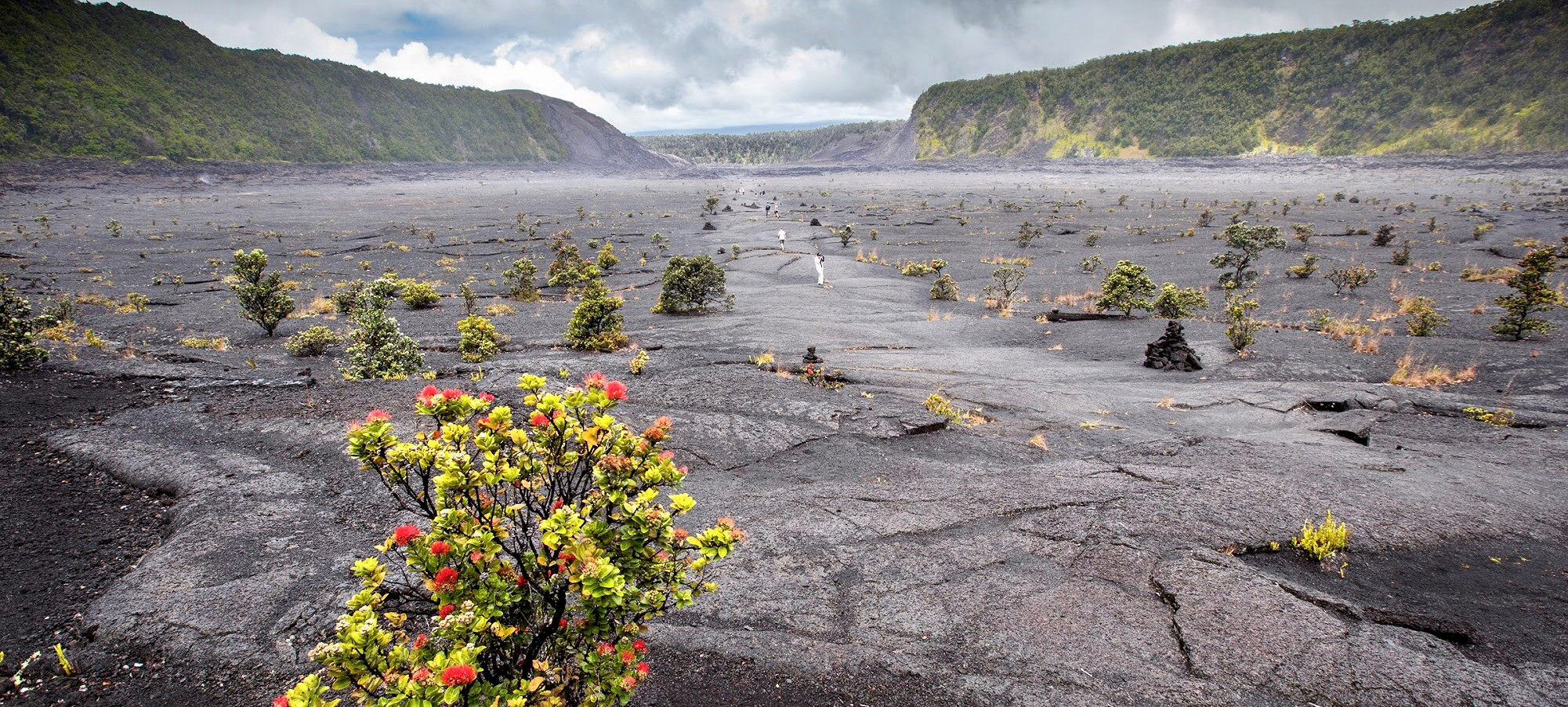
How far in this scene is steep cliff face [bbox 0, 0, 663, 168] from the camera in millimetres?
83000

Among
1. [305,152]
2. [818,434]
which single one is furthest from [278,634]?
→ [305,152]

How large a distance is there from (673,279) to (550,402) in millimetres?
17191

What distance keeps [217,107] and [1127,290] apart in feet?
483

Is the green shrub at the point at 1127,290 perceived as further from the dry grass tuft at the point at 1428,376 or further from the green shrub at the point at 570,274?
the green shrub at the point at 570,274

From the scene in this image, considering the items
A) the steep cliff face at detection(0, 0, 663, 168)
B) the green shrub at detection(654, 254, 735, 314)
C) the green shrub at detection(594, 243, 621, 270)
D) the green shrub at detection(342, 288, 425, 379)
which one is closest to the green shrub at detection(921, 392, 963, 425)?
the green shrub at detection(342, 288, 425, 379)

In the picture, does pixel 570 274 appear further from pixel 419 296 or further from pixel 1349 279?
pixel 1349 279

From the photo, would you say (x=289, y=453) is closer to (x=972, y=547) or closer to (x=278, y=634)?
(x=278, y=634)

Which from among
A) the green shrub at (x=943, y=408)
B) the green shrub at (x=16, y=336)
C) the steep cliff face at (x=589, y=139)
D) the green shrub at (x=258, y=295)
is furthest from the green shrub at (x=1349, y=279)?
the steep cliff face at (x=589, y=139)

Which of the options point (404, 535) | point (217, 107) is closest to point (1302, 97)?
point (404, 535)

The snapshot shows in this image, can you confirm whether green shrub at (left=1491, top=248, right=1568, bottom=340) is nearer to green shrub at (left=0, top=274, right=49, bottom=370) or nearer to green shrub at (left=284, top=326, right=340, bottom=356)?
green shrub at (left=284, top=326, right=340, bottom=356)

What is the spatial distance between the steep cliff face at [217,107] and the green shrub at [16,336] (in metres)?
102

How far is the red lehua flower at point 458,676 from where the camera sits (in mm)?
2213

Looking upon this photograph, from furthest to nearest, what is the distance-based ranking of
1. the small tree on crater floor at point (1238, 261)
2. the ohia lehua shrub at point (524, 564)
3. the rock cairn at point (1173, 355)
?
the small tree on crater floor at point (1238, 261) < the rock cairn at point (1173, 355) < the ohia lehua shrub at point (524, 564)

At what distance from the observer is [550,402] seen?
324 cm
